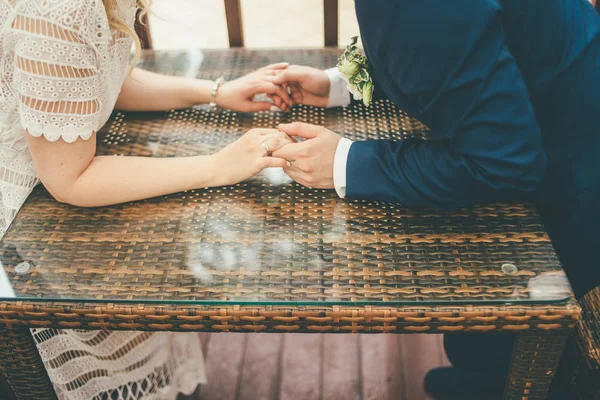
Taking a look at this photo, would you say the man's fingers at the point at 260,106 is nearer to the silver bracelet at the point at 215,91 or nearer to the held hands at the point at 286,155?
the silver bracelet at the point at 215,91

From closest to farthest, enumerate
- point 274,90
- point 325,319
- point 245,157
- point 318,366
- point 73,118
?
point 325,319
point 73,118
point 245,157
point 274,90
point 318,366

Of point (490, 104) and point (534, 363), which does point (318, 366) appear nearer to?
point (534, 363)

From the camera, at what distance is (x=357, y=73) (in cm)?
135

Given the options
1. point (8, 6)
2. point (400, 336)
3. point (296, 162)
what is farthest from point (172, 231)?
point (400, 336)

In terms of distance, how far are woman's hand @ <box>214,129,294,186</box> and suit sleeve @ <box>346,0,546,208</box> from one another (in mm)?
164

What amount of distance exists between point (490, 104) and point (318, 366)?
1.04 meters

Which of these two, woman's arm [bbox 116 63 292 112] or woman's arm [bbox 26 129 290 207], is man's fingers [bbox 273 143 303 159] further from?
woman's arm [bbox 116 63 292 112]

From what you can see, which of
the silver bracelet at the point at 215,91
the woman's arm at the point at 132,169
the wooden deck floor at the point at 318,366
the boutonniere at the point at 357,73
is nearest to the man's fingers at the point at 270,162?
the woman's arm at the point at 132,169

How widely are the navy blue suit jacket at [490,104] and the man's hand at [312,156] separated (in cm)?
5

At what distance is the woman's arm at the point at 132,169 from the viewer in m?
1.19

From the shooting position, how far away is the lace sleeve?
1.07 metres

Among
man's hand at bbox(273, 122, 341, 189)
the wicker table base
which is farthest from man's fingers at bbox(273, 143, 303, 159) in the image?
the wicker table base

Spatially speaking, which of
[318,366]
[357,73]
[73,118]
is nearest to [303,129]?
[357,73]

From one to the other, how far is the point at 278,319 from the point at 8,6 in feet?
2.52
